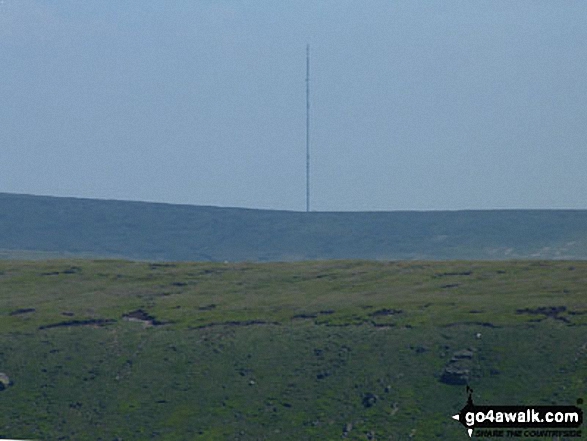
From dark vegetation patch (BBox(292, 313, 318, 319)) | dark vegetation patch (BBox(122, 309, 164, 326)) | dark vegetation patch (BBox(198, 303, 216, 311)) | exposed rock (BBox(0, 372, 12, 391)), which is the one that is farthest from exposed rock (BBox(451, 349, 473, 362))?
exposed rock (BBox(0, 372, 12, 391))

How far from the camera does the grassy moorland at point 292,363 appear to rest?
439 feet

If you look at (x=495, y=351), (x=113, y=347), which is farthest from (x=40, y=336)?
(x=495, y=351)

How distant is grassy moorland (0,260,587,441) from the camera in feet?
439

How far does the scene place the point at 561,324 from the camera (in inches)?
5915

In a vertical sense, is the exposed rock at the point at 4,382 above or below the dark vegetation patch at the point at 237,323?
below

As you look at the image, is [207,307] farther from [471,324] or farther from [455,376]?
[455,376]

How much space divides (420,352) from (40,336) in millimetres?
52683

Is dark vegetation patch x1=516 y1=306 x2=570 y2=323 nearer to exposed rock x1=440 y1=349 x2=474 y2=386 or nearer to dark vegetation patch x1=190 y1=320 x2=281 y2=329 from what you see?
exposed rock x1=440 y1=349 x2=474 y2=386

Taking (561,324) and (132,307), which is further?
(132,307)

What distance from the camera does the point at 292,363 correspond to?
150 m

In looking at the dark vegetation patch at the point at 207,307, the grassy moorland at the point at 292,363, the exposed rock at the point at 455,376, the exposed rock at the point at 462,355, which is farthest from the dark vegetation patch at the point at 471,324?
the dark vegetation patch at the point at 207,307

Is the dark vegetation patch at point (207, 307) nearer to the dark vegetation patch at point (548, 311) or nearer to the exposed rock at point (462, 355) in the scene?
the dark vegetation patch at point (548, 311)

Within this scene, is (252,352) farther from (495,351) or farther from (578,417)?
(578,417)

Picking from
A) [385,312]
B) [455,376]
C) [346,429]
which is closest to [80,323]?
[385,312]
